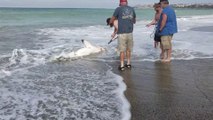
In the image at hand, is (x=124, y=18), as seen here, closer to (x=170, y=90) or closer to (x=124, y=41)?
(x=124, y=41)

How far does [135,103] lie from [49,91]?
1.67m

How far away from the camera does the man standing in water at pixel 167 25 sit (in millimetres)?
8750

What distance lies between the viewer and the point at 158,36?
9.33 meters

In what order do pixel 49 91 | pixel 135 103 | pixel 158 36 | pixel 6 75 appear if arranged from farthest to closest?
pixel 158 36 < pixel 6 75 < pixel 49 91 < pixel 135 103

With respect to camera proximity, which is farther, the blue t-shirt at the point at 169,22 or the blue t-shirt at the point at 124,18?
the blue t-shirt at the point at 169,22

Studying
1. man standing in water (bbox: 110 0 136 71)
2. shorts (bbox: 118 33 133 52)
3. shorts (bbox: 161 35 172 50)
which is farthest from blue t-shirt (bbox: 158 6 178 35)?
shorts (bbox: 118 33 133 52)

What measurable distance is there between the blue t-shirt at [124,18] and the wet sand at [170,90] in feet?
3.15

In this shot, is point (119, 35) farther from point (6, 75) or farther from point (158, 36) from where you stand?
point (6, 75)

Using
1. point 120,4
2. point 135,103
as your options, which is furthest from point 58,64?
point 135,103

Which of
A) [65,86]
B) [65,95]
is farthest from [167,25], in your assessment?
[65,95]

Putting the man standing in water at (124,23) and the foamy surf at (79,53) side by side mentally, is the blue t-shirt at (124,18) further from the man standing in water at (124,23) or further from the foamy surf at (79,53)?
the foamy surf at (79,53)

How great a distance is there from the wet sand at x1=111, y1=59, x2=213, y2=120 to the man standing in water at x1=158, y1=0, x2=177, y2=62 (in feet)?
1.54

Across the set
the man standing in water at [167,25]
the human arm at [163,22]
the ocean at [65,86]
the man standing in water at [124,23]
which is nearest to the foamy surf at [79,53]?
the ocean at [65,86]

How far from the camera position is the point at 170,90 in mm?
6254
